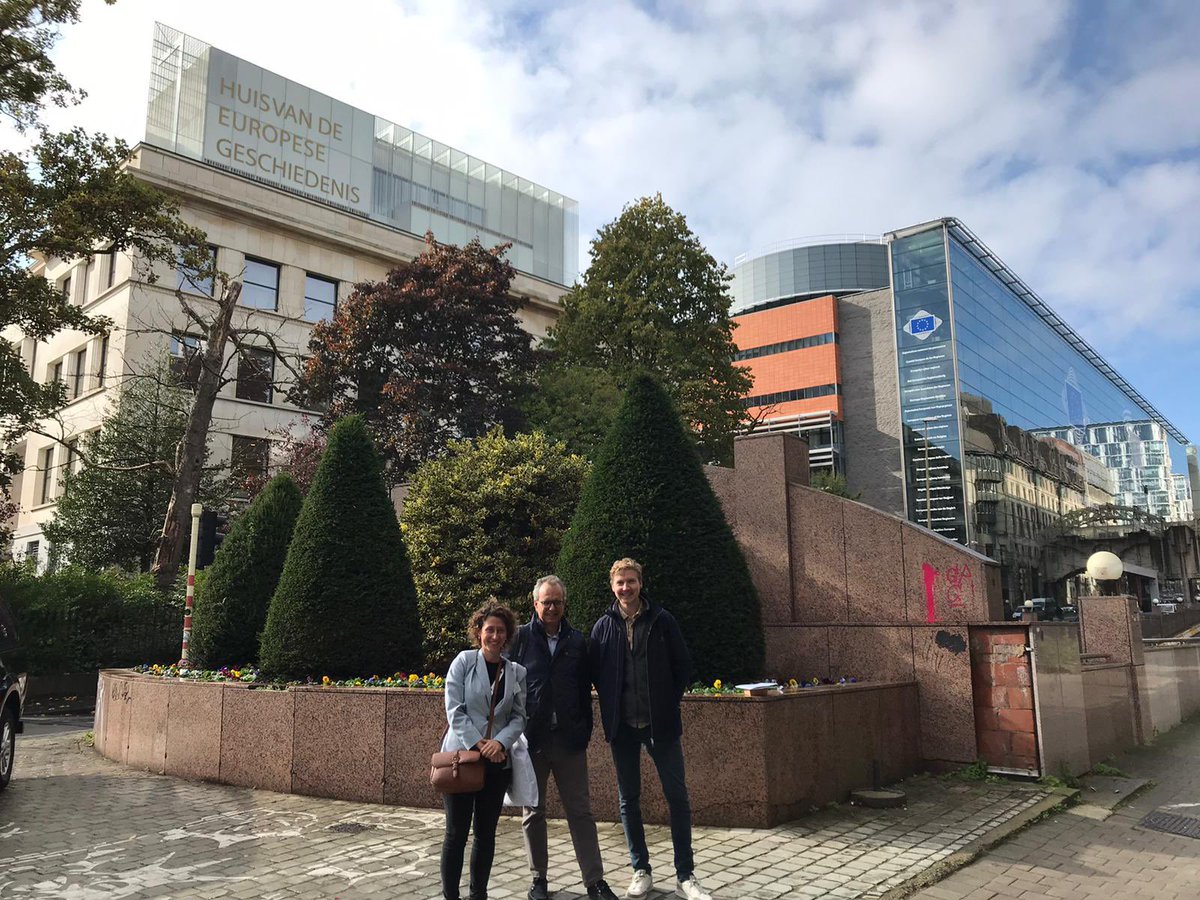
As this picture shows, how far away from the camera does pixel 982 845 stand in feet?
20.1

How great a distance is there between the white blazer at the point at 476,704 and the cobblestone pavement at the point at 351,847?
118 cm

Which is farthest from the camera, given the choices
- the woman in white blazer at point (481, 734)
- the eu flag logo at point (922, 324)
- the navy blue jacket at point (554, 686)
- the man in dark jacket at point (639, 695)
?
the eu flag logo at point (922, 324)

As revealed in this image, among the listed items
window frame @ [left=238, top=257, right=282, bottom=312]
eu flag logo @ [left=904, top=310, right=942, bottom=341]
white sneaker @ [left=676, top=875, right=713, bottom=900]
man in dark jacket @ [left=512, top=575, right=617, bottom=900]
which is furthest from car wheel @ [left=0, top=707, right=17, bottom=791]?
eu flag logo @ [left=904, top=310, right=942, bottom=341]

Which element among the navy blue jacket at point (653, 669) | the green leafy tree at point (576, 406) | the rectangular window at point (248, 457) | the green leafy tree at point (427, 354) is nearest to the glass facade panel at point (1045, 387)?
the green leafy tree at point (576, 406)

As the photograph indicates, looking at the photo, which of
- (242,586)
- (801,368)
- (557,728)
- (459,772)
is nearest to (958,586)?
(557,728)

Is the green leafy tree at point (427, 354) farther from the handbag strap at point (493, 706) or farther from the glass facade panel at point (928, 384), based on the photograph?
the glass facade panel at point (928, 384)

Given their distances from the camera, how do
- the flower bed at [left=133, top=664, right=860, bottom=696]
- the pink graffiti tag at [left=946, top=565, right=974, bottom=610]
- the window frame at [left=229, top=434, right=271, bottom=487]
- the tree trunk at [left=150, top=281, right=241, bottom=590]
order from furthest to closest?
the window frame at [left=229, top=434, right=271, bottom=487]
the tree trunk at [left=150, top=281, right=241, bottom=590]
the pink graffiti tag at [left=946, top=565, right=974, bottom=610]
the flower bed at [left=133, top=664, right=860, bottom=696]

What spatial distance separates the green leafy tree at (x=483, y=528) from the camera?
1149cm

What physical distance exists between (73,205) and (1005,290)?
69653mm

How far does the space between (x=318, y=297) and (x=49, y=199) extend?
22.6 metres

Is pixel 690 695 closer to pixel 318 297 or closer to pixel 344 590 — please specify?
pixel 344 590

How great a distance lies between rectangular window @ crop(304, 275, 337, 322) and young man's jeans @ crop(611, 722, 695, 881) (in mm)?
35230

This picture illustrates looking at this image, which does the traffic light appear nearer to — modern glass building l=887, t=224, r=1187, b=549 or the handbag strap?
the handbag strap

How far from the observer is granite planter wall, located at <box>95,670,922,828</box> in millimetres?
6648
